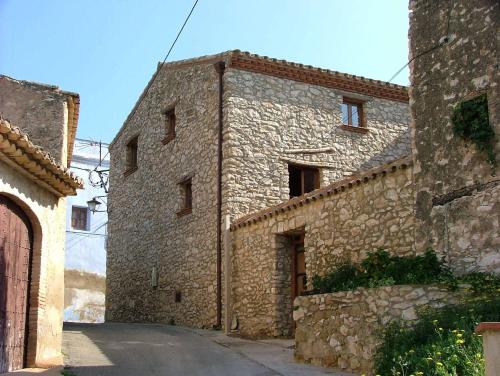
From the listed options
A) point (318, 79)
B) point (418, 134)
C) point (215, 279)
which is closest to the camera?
point (418, 134)

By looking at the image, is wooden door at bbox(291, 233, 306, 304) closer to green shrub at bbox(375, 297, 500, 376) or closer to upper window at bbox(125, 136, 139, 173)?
green shrub at bbox(375, 297, 500, 376)

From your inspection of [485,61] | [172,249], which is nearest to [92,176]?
[172,249]

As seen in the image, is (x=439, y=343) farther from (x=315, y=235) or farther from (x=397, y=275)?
(x=315, y=235)

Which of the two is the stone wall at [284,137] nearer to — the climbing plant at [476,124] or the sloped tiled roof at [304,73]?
the sloped tiled roof at [304,73]

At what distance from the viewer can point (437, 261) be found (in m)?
9.38

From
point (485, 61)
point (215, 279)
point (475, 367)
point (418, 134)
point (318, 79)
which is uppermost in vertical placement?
point (318, 79)

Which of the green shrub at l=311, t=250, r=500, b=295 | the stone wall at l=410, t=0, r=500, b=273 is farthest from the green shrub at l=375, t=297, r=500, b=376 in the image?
the stone wall at l=410, t=0, r=500, b=273

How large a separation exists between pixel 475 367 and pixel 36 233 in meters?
5.96

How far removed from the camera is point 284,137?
53.3 ft

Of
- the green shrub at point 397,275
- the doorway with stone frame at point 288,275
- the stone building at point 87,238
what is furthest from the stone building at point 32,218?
the stone building at point 87,238

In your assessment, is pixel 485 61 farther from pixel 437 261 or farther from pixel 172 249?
pixel 172 249

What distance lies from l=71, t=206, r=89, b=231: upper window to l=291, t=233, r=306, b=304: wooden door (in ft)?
70.8

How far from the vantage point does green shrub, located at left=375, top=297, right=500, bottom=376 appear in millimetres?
6785

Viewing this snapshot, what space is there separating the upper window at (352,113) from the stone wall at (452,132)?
7125 mm
